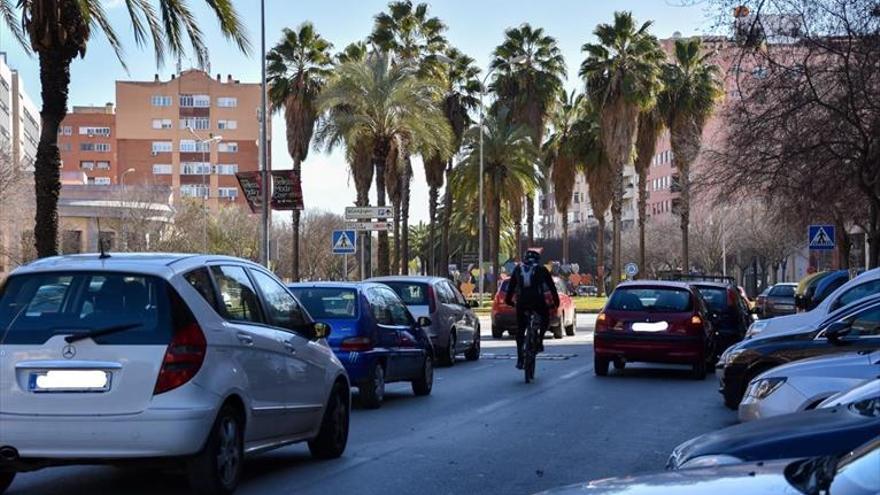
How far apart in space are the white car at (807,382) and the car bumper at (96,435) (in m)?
4.52

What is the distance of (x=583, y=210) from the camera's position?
147 m

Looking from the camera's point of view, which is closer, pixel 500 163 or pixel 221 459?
pixel 221 459

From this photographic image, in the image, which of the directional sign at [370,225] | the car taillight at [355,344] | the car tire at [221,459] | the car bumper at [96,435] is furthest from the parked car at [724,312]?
the car bumper at [96,435]

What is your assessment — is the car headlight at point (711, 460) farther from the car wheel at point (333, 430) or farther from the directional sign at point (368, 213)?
the directional sign at point (368, 213)

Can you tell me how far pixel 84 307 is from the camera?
7.63 meters

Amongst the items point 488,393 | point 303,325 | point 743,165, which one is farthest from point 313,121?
point 303,325

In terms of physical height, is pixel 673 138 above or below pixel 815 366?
above

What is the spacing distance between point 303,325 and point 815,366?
3.98 meters

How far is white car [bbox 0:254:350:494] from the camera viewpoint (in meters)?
7.32

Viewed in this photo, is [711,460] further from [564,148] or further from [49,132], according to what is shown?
[564,148]

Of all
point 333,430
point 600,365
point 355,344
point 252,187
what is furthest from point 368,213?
point 333,430

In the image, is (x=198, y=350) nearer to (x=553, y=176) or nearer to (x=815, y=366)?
(x=815, y=366)

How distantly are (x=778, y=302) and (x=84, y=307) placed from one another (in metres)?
31.6

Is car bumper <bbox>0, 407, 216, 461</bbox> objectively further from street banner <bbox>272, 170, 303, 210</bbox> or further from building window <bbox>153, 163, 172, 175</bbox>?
building window <bbox>153, 163, 172, 175</bbox>
